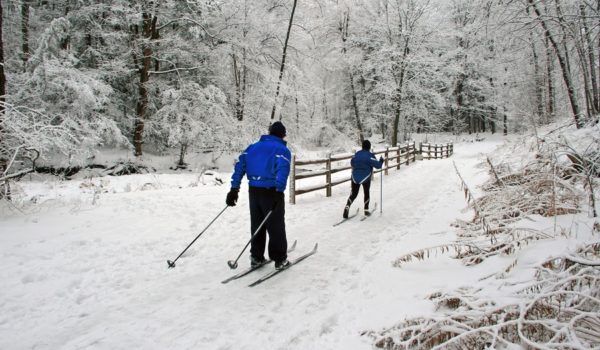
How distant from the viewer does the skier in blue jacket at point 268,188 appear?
421 cm

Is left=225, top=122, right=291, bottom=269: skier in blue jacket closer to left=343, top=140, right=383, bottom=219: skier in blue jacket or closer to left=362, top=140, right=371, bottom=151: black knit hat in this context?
left=343, top=140, right=383, bottom=219: skier in blue jacket

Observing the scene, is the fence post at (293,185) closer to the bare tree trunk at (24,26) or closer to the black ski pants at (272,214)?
the black ski pants at (272,214)

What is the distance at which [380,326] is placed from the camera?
279cm

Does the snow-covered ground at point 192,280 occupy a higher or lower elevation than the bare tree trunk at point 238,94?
lower

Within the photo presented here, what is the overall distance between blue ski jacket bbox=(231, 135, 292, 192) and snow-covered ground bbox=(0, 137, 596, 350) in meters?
1.19

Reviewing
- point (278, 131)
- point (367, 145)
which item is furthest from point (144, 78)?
point (278, 131)

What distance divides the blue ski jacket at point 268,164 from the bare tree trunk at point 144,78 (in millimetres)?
12215

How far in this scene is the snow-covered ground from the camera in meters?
2.89

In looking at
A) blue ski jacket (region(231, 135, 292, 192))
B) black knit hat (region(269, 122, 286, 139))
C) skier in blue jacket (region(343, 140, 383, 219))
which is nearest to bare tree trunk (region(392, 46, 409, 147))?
skier in blue jacket (region(343, 140, 383, 219))

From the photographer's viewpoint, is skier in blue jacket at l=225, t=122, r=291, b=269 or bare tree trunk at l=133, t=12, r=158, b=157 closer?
skier in blue jacket at l=225, t=122, r=291, b=269

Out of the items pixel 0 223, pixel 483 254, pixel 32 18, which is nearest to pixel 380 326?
pixel 483 254

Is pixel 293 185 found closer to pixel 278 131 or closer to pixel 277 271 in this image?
pixel 278 131

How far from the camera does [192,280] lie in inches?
160

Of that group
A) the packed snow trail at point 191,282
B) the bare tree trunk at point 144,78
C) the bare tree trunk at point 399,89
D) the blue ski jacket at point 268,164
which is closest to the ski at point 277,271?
the packed snow trail at point 191,282
